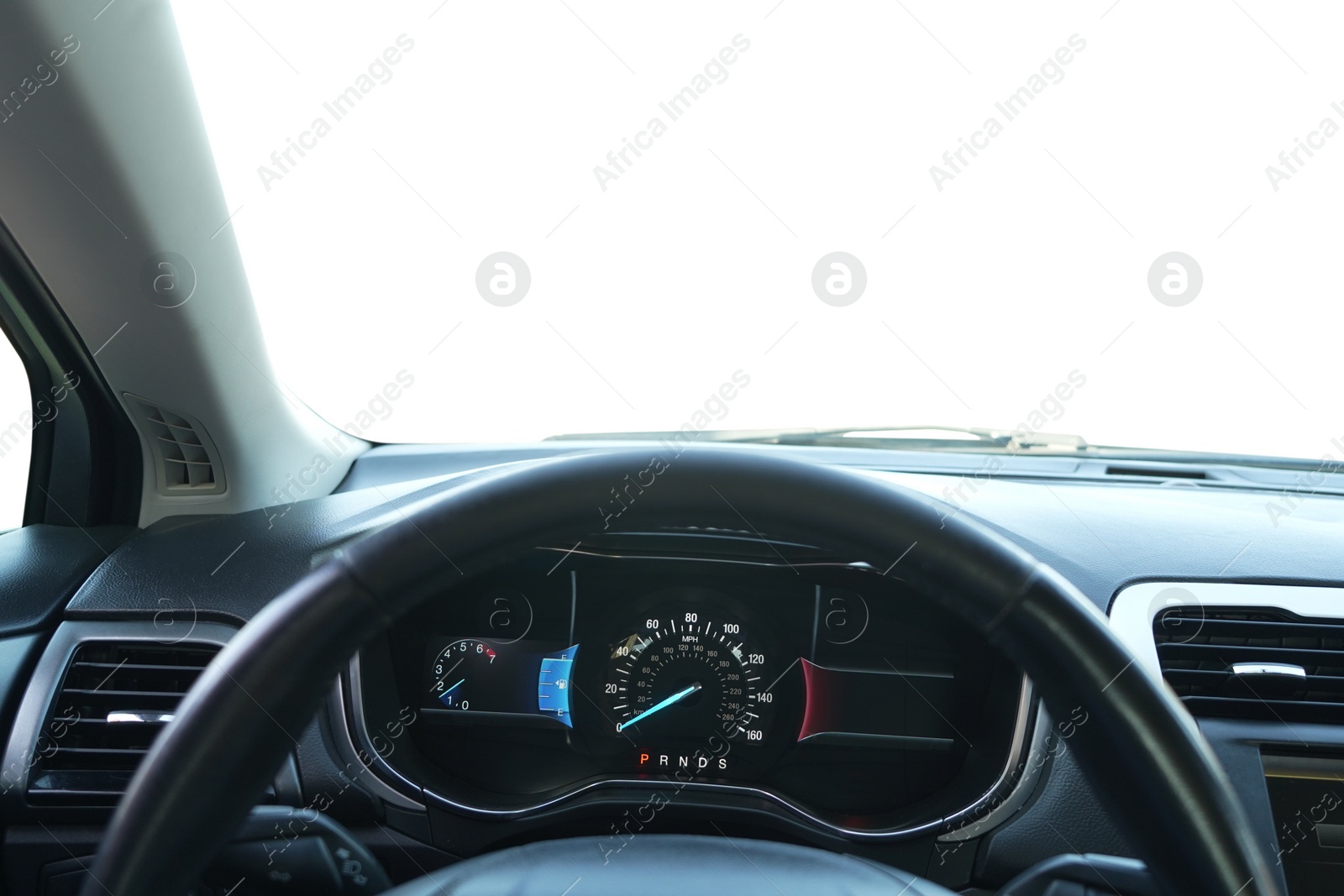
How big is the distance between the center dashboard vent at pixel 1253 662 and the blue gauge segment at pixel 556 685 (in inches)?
42.6

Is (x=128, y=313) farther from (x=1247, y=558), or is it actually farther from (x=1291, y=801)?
(x=1291, y=801)

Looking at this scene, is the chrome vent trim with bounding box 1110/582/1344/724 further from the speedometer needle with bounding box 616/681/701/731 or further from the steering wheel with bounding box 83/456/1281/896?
the steering wheel with bounding box 83/456/1281/896

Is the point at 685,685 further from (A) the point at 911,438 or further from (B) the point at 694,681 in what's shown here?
(A) the point at 911,438

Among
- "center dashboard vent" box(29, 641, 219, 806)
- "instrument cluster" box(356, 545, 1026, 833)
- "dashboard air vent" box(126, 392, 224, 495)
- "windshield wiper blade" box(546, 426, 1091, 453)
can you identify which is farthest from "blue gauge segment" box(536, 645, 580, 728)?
"dashboard air vent" box(126, 392, 224, 495)

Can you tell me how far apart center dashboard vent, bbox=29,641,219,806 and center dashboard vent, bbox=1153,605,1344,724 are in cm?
176

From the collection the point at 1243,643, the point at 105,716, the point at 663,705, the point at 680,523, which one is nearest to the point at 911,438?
the point at 1243,643

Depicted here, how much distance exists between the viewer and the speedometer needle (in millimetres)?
1730

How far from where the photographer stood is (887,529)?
2.57ft

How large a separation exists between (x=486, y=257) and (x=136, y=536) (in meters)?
1.01

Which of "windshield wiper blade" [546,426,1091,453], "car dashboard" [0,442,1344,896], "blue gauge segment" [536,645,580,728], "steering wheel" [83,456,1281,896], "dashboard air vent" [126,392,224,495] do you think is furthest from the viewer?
"windshield wiper blade" [546,426,1091,453]

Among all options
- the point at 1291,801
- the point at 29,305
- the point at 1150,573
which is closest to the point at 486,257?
the point at 29,305

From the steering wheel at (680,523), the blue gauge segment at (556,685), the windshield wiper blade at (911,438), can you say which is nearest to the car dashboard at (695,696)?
the blue gauge segment at (556,685)

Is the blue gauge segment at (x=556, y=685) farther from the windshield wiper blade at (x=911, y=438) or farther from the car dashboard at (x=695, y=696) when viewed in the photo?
the windshield wiper blade at (x=911, y=438)

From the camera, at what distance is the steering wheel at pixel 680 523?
29.0 inches
